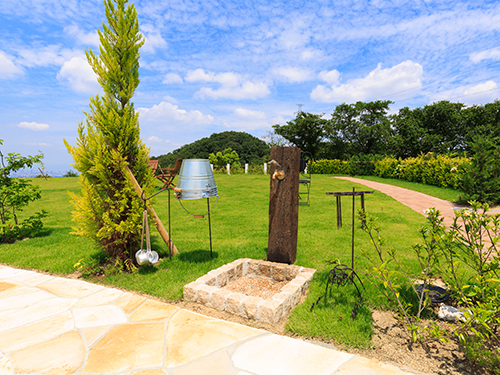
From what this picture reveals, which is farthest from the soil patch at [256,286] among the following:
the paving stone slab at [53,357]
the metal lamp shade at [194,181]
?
the paving stone slab at [53,357]

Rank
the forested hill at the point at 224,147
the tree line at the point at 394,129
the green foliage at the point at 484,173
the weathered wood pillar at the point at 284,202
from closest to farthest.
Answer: the weathered wood pillar at the point at 284,202 < the green foliage at the point at 484,173 < the tree line at the point at 394,129 < the forested hill at the point at 224,147

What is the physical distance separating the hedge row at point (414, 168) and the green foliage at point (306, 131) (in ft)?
40.0

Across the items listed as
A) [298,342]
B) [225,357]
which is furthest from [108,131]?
[298,342]

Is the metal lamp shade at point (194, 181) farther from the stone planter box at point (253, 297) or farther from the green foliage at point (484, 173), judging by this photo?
the green foliage at point (484, 173)

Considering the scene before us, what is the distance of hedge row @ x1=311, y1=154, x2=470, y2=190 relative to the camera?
13078 millimetres

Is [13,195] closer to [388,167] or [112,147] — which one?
[112,147]

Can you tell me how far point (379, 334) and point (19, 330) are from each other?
3745 millimetres

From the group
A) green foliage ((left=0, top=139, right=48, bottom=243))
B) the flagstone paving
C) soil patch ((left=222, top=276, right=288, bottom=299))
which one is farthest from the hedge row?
green foliage ((left=0, top=139, right=48, bottom=243))

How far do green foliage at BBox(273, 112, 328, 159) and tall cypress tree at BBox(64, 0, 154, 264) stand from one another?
123 ft

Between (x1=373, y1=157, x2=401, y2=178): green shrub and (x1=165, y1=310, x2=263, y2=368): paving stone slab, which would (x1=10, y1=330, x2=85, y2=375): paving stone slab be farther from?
(x1=373, y1=157, x2=401, y2=178): green shrub

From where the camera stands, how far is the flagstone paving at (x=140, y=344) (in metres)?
2.20

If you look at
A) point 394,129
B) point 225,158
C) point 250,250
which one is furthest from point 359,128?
point 250,250

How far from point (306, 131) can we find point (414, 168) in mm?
23838

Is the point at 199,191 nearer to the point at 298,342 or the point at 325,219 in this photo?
the point at 298,342
